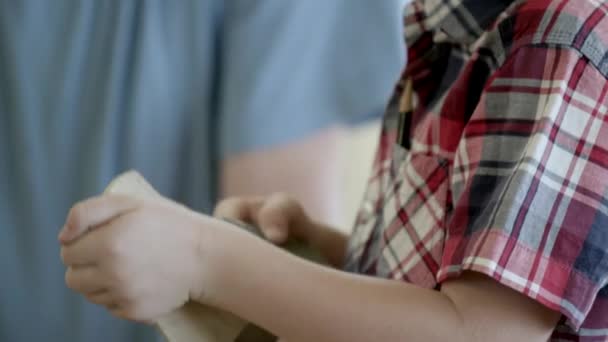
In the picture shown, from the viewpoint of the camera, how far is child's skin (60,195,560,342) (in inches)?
16.5

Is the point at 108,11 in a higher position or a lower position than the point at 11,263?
higher

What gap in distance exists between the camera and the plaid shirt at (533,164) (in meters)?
0.40

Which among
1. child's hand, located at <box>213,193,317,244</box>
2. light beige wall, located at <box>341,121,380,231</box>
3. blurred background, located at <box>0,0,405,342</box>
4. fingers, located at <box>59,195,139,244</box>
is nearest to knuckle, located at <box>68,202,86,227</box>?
fingers, located at <box>59,195,139,244</box>

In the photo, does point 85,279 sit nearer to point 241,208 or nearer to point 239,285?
point 239,285

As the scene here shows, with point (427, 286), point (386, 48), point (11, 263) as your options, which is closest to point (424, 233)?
point (427, 286)

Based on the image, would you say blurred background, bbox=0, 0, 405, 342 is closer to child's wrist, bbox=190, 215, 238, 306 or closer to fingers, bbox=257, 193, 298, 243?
fingers, bbox=257, 193, 298, 243

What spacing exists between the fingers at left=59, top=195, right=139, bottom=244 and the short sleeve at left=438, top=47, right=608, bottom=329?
0.20 metres

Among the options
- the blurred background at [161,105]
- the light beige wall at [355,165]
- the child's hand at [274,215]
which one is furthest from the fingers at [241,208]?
the light beige wall at [355,165]

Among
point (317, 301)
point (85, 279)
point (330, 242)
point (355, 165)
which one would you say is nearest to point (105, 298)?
point (85, 279)

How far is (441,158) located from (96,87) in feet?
1.29

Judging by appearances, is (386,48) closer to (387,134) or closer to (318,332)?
(387,134)

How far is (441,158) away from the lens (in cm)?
49

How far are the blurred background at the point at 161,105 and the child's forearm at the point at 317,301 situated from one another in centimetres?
29

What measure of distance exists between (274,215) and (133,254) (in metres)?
0.18
